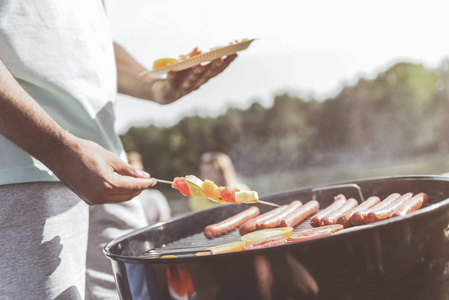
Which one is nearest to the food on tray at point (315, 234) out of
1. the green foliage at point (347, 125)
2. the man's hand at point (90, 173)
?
the man's hand at point (90, 173)

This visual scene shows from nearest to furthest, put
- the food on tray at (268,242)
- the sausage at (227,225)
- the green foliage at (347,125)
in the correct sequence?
the food on tray at (268,242) → the sausage at (227,225) → the green foliage at (347,125)

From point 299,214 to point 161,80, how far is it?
98 centimetres

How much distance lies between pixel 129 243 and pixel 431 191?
1302mm

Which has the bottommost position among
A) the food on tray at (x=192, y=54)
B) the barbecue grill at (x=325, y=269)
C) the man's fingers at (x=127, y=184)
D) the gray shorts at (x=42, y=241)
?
the barbecue grill at (x=325, y=269)

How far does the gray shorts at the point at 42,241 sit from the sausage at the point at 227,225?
0.52 metres

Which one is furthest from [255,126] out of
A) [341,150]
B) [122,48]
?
[122,48]

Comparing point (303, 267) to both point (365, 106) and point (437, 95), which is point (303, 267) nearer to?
point (365, 106)

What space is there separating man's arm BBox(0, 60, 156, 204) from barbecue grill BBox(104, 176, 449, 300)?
238mm

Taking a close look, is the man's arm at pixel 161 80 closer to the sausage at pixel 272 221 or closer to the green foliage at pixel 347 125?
the sausage at pixel 272 221

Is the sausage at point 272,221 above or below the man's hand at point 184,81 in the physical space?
below

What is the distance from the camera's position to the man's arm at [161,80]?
7.25ft

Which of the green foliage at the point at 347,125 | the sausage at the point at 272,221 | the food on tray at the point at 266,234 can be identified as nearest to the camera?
the food on tray at the point at 266,234

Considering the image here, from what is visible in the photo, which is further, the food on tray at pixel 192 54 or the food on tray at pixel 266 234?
the food on tray at pixel 192 54

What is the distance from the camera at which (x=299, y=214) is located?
2.00 metres
